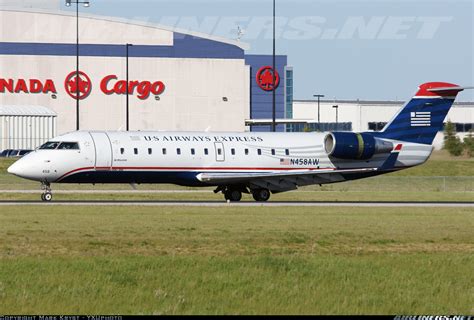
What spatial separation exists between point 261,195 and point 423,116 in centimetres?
826

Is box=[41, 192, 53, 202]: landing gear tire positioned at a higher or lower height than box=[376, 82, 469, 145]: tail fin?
lower

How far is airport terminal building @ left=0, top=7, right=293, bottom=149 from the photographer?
113 m

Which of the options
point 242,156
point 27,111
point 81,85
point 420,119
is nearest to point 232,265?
point 242,156

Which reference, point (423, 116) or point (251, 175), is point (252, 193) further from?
point (423, 116)

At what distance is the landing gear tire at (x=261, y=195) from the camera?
46.6 m

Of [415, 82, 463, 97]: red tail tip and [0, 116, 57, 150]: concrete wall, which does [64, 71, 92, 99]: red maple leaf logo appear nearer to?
[0, 116, 57, 150]: concrete wall

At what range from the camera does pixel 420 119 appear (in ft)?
159

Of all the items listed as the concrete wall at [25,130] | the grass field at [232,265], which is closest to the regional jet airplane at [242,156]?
Result: the grass field at [232,265]

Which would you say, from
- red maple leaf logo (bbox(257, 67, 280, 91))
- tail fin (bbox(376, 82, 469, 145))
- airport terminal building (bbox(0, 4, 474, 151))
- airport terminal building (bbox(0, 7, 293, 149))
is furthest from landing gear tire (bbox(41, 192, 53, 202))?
red maple leaf logo (bbox(257, 67, 280, 91))

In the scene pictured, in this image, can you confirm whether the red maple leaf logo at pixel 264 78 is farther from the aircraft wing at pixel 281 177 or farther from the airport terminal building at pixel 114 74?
the aircraft wing at pixel 281 177

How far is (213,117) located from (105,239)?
90.3 meters

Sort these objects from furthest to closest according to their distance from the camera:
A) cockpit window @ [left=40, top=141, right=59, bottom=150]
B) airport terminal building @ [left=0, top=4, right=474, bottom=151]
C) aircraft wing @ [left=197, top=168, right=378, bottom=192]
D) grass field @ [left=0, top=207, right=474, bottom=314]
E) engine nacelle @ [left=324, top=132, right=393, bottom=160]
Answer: airport terminal building @ [left=0, top=4, right=474, bottom=151]
engine nacelle @ [left=324, top=132, right=393, bottom=160]
aircraft wing @ [left=197, top=168, right=378, bottom=192]
cockpit window @ [left=40, top=141, right=59, bottom=150]
grass field @ [left=0, top=207, right=474, bottom=314]

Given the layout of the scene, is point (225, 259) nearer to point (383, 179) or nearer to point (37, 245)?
point (37, 245)

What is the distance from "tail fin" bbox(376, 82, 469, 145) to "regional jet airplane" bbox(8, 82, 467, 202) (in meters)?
0.04
